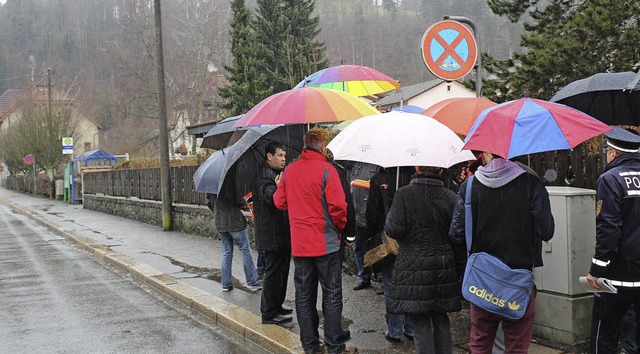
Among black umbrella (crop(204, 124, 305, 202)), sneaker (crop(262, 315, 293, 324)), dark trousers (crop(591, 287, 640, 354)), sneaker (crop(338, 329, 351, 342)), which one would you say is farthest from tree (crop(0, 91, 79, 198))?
dark trousers (crop(591, 287, 640, 354))

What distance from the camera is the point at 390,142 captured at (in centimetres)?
477

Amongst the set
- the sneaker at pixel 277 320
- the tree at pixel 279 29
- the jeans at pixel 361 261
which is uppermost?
the tree at pixel 279 29

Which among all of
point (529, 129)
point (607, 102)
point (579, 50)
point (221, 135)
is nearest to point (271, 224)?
point (529, 129)

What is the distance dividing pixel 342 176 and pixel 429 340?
1.64m

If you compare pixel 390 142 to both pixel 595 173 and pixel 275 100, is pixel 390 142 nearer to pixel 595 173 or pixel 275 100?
pixel 275 100

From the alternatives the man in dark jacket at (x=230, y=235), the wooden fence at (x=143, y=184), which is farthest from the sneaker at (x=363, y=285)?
the wooden fence at (x=143, y=184)

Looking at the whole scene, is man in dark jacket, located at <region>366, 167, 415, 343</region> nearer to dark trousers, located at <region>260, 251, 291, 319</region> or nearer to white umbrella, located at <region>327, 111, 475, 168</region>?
white umbrella, located at <region>327, 111, 475, 168</region>

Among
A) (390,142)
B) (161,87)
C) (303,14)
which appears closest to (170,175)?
(161,87)

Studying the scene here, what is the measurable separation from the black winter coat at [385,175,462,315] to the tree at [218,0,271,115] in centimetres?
3135

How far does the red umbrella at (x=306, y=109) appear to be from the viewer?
5.41 metres

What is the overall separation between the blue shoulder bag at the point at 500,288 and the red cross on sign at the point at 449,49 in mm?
4259

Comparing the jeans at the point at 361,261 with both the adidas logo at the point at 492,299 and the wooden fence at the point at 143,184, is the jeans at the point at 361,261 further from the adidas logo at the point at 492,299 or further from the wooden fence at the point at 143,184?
the wooden fence at the point at 143,184

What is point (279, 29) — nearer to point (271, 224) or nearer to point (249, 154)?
point (249, 154)

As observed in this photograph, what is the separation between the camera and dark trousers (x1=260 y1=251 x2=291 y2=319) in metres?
6.11
